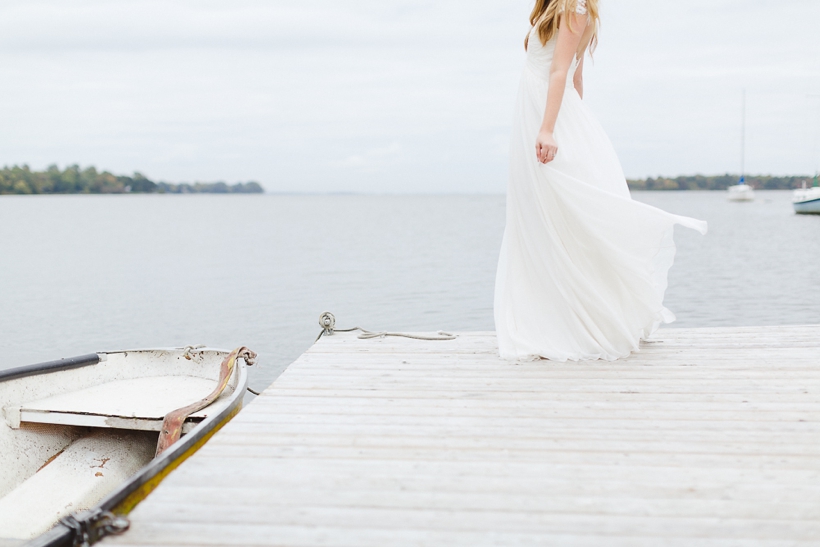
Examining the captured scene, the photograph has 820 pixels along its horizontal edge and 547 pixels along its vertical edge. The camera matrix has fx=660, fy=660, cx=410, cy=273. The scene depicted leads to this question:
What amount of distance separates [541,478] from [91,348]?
11.1m

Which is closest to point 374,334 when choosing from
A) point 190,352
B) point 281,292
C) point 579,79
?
point 190,352

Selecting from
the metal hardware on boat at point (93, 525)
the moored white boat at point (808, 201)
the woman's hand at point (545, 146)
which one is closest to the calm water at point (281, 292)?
the woman's hand at point (545, 146)

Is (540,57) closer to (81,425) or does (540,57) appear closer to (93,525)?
(93,525)

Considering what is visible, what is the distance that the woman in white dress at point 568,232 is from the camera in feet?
11.6

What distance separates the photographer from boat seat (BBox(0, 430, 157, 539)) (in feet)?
10.6

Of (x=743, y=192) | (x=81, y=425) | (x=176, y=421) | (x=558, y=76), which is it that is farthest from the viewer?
(x=743, y=192)

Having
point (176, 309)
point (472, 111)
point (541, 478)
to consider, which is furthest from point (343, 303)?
point (472, 111)

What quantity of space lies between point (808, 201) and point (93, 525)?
50082 millimetres

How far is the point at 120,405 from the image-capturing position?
3.70m

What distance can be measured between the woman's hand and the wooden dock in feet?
3.62

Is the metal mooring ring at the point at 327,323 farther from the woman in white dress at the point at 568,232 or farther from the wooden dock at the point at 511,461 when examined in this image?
the woman in white dress at the point at 568,232

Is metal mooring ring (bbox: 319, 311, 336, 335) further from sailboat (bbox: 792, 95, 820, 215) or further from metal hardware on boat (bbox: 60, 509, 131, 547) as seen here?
sailboat (bbox: 792, 95, 820, 215)

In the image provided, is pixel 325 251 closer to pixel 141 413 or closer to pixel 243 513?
pixel 141 413

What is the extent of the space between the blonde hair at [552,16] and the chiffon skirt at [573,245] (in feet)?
0.81
